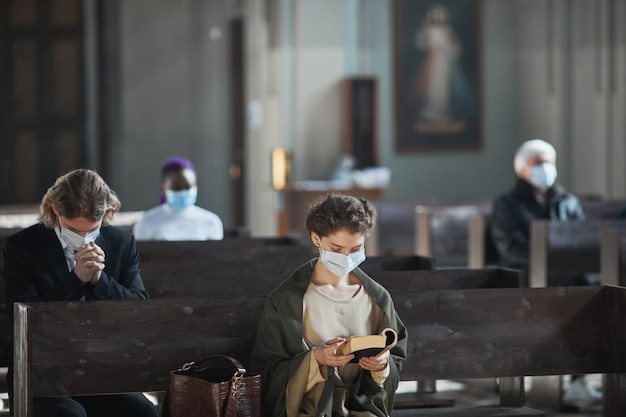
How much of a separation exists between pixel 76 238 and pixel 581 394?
3477mm

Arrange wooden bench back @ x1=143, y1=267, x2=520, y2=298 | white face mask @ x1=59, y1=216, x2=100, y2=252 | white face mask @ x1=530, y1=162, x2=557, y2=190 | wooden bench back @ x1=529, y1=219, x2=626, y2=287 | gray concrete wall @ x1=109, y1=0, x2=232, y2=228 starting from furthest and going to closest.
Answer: gray concrete wall @ x1=109, y1=0, x2=232, y2=228
white face mask @ x1=530, y1=162, x2=557, y2=190
wooden bench back @ x1=529, y1=219, x2=626, y2=287
wooden bench back @ x1=143, y1=267, x2=520, y2=298
white face mask @ x1=59, y1=216, x2=100, y2=252

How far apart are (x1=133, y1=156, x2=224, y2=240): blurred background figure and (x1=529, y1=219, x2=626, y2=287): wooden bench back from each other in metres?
2.02

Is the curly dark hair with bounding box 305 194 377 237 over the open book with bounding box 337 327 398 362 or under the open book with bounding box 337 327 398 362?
over

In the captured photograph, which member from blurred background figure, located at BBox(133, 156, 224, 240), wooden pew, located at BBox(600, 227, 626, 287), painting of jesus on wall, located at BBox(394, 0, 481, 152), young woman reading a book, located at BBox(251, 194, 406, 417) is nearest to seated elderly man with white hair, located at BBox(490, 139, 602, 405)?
wooden pew, located at BBox(600, 227, 626, 287)

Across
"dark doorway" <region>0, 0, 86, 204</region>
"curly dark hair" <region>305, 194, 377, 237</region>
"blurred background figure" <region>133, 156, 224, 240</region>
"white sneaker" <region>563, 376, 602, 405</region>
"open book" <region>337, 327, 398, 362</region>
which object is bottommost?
"white sneaker" <region>563, 376, 602, 405</region>

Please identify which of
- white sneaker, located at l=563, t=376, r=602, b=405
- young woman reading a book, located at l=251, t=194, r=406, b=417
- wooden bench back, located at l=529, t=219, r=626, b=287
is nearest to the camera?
young woman reading a book, located at l=251, t=194, r=406, b=417

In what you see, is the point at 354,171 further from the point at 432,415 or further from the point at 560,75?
the point at 432,415

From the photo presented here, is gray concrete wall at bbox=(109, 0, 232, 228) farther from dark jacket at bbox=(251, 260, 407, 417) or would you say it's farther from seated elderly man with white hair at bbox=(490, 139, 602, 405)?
dark jacket at bbox=(251, 260, 407, 417)

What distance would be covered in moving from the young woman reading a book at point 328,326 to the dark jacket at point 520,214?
379 centimetres

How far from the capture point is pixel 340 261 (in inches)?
165

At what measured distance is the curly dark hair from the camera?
13.7ft

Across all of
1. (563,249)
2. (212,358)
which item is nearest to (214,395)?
(212,358)

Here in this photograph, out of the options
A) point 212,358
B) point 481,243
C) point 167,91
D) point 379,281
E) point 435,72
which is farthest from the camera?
point 167,91

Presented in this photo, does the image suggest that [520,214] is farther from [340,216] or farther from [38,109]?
[38,109]
